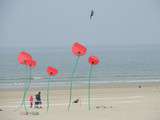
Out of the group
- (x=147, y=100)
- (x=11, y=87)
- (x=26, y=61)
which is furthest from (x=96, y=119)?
(x=11, y=87)

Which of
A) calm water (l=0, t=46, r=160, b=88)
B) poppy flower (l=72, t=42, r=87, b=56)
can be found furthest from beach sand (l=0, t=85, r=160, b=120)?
calm water (l=0, t=46, r=160, b=88)

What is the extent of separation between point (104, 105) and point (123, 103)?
649 millimetres

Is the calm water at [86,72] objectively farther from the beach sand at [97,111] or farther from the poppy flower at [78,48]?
the poppy flower at [78,48]

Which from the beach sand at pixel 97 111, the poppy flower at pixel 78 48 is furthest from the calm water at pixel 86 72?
the poppy flower at pixel 78 48

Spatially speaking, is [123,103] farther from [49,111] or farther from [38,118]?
[38,118]

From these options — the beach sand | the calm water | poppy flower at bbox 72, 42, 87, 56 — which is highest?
the calm water

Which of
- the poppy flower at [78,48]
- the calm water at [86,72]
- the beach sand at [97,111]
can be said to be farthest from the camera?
the calm water at [86,72]

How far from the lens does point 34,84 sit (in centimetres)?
2022

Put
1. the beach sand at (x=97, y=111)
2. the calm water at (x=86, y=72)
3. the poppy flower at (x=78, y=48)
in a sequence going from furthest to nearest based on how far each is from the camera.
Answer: the calm water at (x=86, y=72)
the beach sand at (x=97, y=111)
the poppy flower at (x=78, y=48)

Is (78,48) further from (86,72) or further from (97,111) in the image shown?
(86,72)

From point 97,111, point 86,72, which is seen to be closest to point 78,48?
point 97,111

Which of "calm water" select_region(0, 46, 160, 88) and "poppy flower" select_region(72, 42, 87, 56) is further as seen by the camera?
"calm water" select_region(0, 46, 160, 88)

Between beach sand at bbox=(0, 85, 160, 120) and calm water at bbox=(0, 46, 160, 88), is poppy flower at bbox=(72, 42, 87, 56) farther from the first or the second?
calm water at bbox=(0, 46, 160, 88)

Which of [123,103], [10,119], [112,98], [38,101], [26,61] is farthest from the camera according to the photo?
[112,98]
